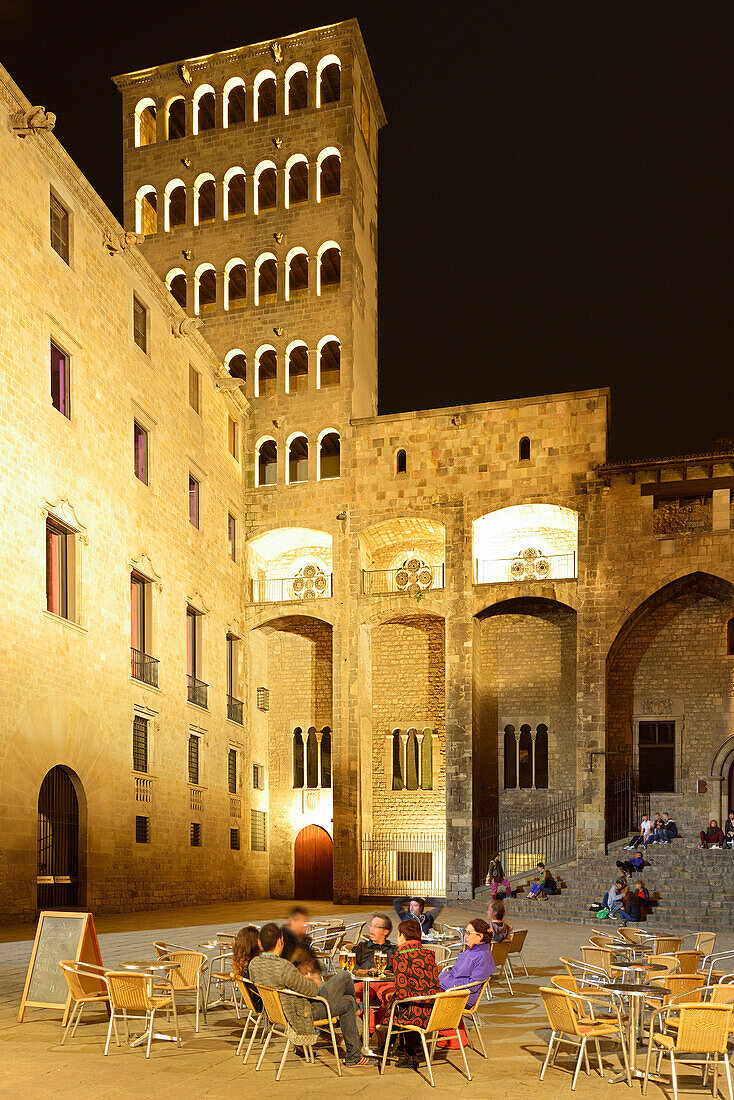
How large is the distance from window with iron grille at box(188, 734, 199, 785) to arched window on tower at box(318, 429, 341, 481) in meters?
8.65

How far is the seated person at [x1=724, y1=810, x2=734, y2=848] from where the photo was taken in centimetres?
2417

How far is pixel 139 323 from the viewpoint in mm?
22500

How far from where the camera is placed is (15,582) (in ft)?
53.8

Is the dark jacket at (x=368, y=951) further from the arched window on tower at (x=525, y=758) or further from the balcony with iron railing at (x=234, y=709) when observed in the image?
the arched window on tower at (x=525, y=758)

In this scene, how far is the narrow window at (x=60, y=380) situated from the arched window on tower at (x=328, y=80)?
603 inches

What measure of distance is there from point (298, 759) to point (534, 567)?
→ 8.40m

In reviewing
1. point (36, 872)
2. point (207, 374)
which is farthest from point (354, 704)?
point (36, 872)

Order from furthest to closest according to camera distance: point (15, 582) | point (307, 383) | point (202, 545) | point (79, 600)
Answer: point (307, 383) < point (202, 545) < point (79, 600) < point (15, 582)

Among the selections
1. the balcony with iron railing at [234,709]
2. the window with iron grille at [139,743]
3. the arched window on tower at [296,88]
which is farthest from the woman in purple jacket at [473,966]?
the arched window on tower at [296,88]

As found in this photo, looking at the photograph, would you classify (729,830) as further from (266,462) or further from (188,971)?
(188,971)

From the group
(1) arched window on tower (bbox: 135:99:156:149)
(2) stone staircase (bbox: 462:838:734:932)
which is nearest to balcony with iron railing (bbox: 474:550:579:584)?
(2) stone staircase (bbox: 462:838:734:932)

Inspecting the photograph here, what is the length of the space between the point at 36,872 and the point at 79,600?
456 centimetres

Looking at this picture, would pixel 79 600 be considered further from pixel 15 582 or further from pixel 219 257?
pixel 219 257

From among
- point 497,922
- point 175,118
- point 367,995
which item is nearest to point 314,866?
point 497,922
